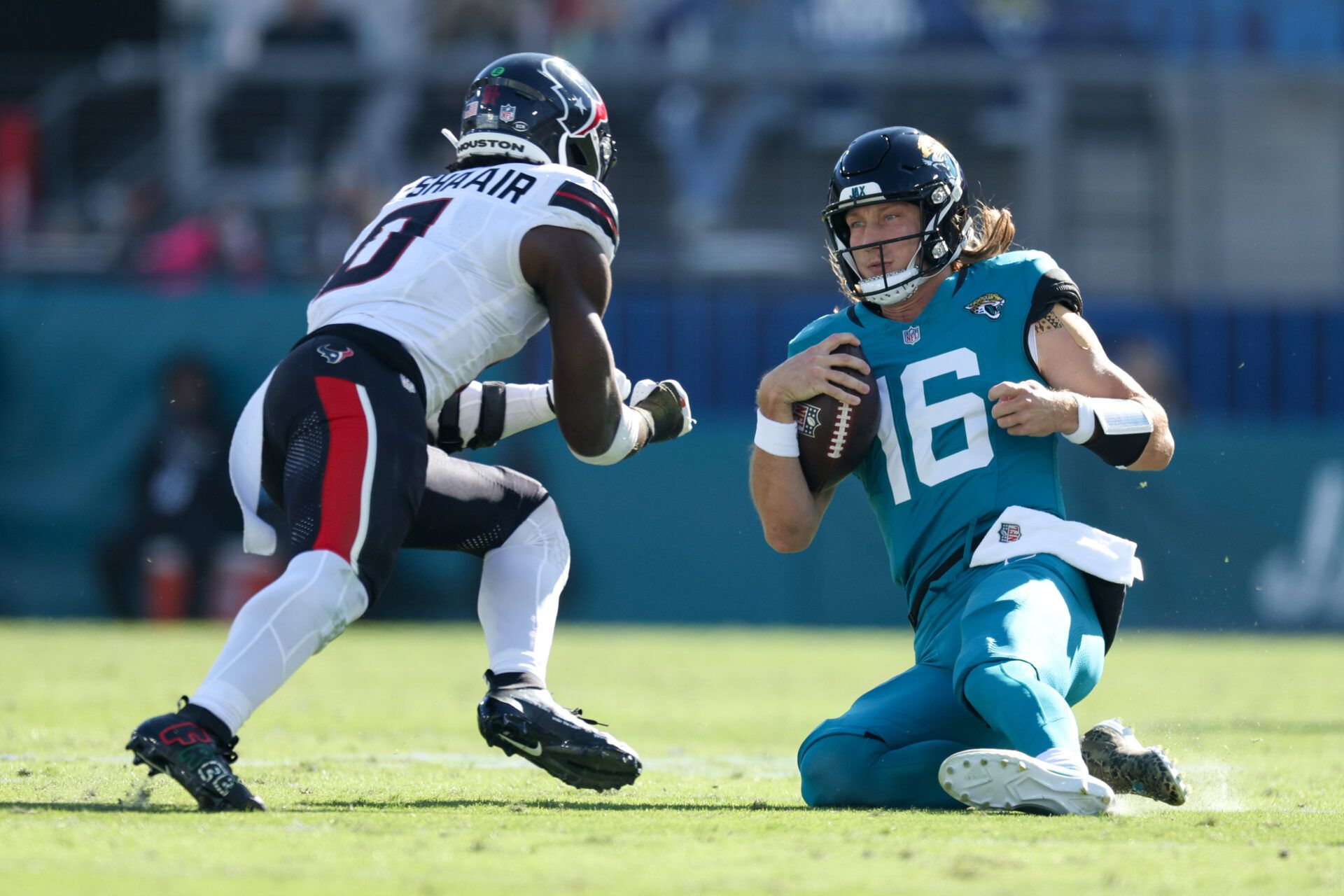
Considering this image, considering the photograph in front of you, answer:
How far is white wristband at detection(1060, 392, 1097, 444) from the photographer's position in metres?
4.60

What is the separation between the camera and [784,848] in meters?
3.56

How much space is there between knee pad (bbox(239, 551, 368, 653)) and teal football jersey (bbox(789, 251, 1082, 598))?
1498 millimetres

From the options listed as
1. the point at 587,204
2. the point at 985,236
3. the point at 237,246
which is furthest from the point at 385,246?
the point at 237,246

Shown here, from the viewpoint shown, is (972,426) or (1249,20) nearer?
(972,426)

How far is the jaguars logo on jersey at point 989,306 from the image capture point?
4.91 metres

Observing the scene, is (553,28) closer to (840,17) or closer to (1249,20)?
(840,17)

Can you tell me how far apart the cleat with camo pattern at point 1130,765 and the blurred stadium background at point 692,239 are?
807 centimetres

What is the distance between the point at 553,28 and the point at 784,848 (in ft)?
45.0

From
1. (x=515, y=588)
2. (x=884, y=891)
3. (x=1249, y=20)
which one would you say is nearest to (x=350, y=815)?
(x=515, y=588)

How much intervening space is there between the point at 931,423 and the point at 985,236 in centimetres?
71

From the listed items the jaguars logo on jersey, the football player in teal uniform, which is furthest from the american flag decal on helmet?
the jaguars logo on jersey

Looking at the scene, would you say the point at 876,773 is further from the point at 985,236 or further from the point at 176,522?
the point at 176,522

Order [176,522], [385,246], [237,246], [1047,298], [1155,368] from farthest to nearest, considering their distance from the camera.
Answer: [237,246], [1155,368], [176,522], [1047,298], [385,246]

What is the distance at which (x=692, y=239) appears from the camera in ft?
51.4
